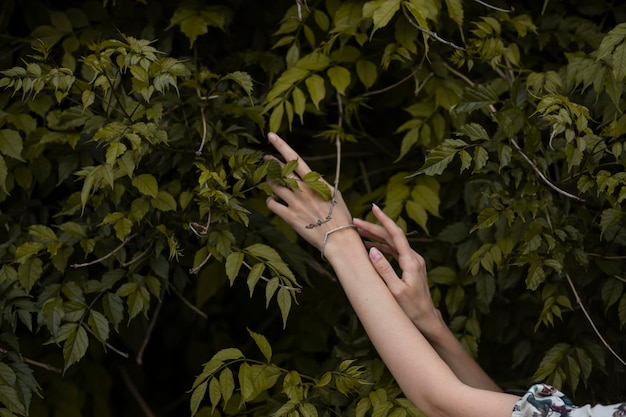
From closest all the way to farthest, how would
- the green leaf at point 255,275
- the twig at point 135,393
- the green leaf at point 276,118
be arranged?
the green leaf at point 255,275 → the green leaf at point 276,118 → the twig at point 135,393

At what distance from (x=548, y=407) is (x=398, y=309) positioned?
1.41 feet

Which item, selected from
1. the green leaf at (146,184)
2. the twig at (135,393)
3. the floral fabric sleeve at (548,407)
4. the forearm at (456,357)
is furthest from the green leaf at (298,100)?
the twig at (135,393)

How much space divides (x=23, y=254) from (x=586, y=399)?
1.74 metres

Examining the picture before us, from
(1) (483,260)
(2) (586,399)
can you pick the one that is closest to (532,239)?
(1) (483,260)

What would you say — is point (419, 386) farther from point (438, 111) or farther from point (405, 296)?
point (438, 111)

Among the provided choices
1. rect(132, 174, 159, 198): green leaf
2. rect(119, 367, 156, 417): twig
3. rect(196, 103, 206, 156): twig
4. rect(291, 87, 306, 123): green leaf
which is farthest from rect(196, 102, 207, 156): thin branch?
rect(119, 367, 156, 417): twig

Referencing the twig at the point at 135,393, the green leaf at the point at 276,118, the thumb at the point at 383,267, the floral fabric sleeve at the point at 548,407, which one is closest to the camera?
the floral fabric sleeve at the point at 548,407

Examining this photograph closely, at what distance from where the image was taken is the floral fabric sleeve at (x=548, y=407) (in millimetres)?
1814

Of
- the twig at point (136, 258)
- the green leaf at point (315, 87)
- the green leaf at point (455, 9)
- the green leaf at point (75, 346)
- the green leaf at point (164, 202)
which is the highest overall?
the green leaf at point (455, 9)

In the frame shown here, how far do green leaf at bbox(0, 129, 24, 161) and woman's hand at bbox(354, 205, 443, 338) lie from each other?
1.01 m

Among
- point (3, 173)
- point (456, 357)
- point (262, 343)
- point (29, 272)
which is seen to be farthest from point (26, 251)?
point (456, 357)

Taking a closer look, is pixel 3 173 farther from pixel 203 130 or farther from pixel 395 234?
→ pixel 395 234

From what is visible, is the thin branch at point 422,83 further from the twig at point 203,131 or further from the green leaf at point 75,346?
the green leaf at point 75,346

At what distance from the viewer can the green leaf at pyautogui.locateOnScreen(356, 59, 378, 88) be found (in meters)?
2.50
